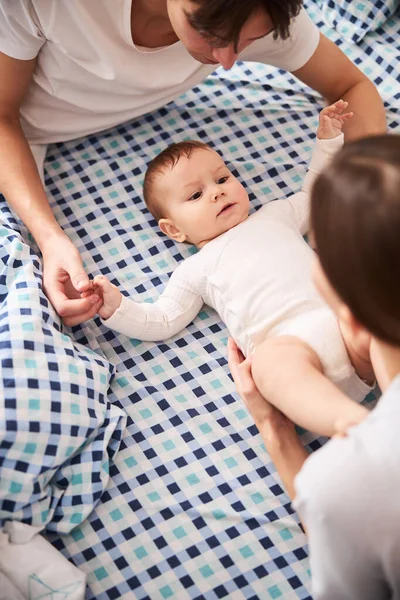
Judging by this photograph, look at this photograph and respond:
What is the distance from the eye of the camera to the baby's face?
1.59 m

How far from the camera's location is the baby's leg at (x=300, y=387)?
118 centimetres

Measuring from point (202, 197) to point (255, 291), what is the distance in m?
0.25

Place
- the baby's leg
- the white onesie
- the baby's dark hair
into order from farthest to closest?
the white onesie < the baby's leg < the baby's dark hair

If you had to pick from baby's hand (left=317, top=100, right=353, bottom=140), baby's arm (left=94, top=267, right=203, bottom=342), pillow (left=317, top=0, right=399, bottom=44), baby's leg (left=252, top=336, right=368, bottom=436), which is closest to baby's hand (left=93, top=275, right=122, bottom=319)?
baby's arm (left=94, top=267, right=203, bottom=342)

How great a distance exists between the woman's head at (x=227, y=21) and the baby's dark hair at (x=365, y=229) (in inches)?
14.9

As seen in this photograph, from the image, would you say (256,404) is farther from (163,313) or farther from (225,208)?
(225,208)

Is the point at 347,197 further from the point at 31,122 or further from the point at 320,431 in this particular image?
the point at 31,122

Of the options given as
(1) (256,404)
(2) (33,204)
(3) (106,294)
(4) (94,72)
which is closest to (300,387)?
(1) (256,404)

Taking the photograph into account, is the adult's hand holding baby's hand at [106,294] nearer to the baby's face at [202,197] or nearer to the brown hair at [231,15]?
the baby's face at [202,197]

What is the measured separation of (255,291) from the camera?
1.48 metres

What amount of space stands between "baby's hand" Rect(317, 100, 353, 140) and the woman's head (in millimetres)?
345

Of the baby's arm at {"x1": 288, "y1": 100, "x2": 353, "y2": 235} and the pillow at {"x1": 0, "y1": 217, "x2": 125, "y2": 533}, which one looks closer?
the pillow at {"x1": 0, "y1": 217, "x2": 125, "y2": 533}

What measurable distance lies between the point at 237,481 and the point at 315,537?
40cm

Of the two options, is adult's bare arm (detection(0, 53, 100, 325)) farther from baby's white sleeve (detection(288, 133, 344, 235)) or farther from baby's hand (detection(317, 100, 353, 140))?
baby's hand (detection(317, 100, 353, 140))
